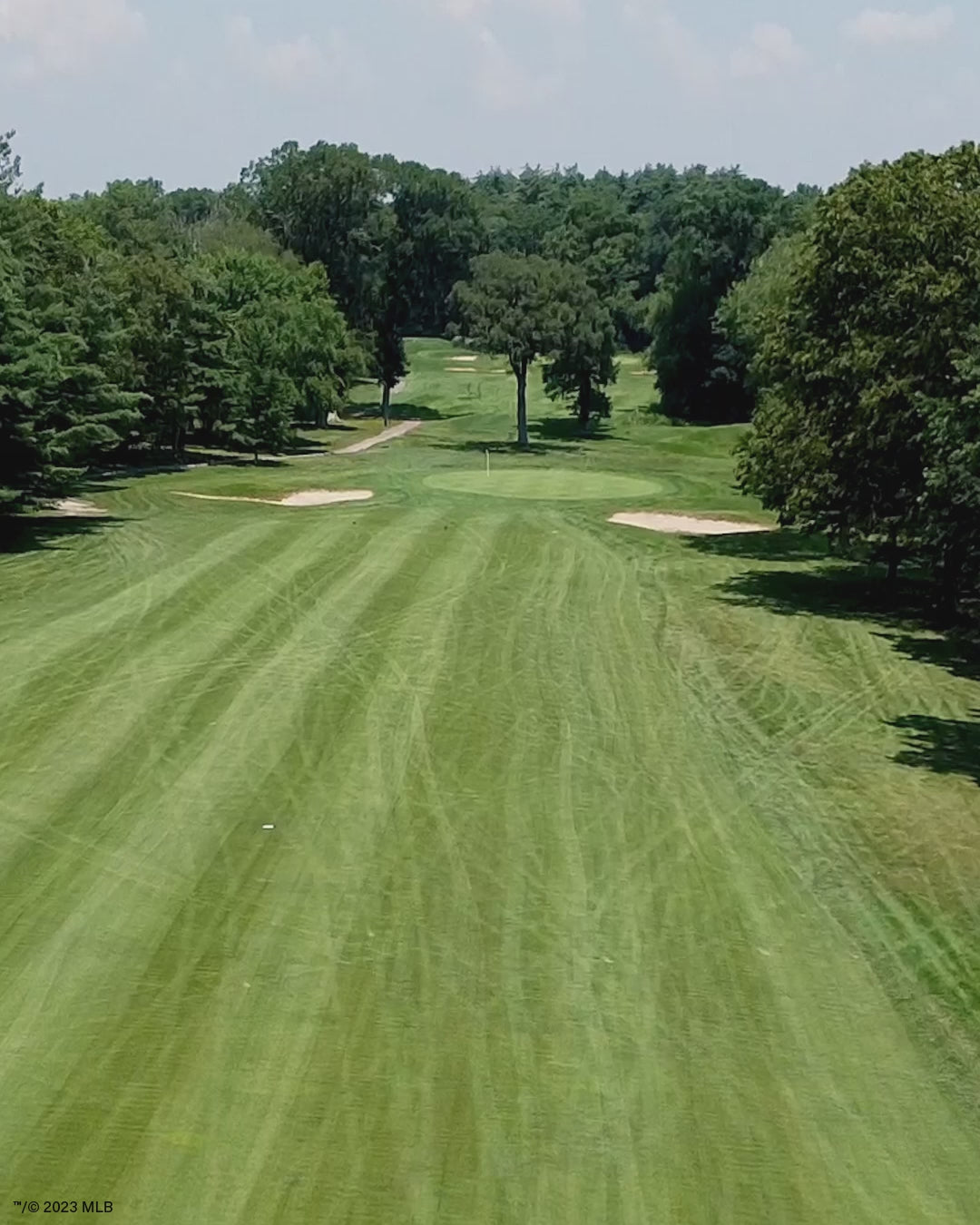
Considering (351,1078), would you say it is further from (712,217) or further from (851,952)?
(712,217)

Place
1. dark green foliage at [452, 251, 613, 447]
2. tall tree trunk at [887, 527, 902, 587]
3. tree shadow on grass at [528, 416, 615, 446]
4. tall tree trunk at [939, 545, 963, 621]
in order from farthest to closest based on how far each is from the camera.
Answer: tree shadow on grass at [528, 416, 615, 446], dark green foliage at [452, 251, 613, 447], tall tree trunk at [887, 527, 902, 587], tall tree trunk at [939, 545, 963, 621]

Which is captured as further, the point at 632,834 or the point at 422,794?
the point at 422,794

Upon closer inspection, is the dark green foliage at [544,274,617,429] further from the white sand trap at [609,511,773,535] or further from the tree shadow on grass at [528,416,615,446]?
the white sand trap at [609,511,773,535]

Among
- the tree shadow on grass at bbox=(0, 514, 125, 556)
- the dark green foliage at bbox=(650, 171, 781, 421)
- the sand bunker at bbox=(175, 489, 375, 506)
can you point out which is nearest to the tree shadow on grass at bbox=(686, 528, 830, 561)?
the sand bunker at bbox=(175, 489, 375, 506)

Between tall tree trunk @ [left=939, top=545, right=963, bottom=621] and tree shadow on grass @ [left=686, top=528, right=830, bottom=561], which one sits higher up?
tall tree trunk @ [left=939, top=545, right=963, bottom=621]

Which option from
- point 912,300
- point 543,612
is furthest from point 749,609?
point 912,300

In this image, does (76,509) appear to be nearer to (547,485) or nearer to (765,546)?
(547,485)
